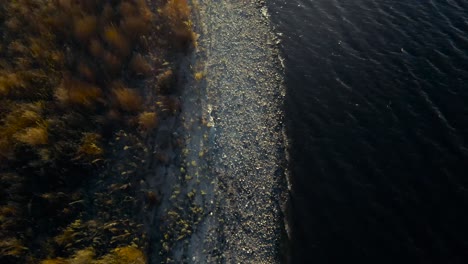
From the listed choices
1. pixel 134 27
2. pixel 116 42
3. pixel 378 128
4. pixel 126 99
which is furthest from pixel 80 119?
pixel 378 128

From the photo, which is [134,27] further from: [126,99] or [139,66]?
[126,99]

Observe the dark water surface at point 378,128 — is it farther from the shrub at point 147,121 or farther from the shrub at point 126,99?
the shrub at point 126,99

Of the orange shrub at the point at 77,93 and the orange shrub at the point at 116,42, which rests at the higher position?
the orange shrub at the point at 116,42

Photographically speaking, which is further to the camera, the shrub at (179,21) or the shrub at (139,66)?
the shrub at (179,21)

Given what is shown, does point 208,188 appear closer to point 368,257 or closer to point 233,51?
point 368,257

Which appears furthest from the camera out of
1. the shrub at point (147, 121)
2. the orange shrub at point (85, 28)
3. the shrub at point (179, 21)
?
the shrub at point (179, 21)

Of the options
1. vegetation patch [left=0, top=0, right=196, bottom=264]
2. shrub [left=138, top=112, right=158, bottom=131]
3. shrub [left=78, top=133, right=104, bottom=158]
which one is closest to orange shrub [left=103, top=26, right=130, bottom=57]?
vegetation patch [left=0, top=0, right=196, bottom=264]

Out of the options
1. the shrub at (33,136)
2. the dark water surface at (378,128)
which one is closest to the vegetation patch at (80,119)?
the shrub at (33,136)

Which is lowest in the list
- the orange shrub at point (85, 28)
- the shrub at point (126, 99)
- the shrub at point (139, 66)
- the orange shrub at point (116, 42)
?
the shrub at point (126, 99)

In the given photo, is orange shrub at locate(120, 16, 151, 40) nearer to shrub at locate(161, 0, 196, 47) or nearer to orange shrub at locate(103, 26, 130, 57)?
orange shrub at locate(103, 26, 130, 57)
